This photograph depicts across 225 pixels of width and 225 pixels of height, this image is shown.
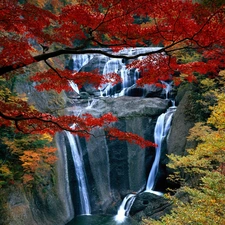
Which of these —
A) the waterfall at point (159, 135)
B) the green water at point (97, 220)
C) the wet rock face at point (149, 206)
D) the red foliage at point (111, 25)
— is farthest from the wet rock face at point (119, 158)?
the red foliage at point (111, 25)

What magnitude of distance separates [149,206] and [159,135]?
416 cm

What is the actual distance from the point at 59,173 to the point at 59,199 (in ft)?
3.81

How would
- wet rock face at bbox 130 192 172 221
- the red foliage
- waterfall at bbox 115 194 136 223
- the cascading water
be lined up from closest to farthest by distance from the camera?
the red foliage
wet rock face at bbox 130 192 172 221
waterfall at bbox 115 194 136 223
the cascading water

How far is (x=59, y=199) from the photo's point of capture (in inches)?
385

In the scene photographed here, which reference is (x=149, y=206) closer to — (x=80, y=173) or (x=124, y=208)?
(x=124, y=208)

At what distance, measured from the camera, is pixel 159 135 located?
41.3ft

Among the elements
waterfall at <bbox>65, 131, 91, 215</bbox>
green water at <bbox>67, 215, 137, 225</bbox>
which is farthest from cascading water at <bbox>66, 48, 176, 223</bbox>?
green water at <bbox>67, 215, 137, 225</bbox>

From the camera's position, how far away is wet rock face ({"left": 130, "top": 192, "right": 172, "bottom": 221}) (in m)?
9.00

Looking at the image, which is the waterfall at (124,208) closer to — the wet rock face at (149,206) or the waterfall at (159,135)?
the wet rock face at (149,206)

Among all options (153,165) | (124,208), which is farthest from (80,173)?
(153,165)

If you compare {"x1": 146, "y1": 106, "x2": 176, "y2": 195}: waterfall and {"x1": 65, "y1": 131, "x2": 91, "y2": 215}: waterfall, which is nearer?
{"x1": 65, "y1": 131, "x2": 91, "y2": 215}: waterfall

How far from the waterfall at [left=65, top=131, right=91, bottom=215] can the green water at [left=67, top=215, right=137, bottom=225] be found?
45 cm

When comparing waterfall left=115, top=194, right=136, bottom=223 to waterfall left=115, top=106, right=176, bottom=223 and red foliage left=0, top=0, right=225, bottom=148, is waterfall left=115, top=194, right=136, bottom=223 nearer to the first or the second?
waterfall left=115, top=106, right=176, bottom=223

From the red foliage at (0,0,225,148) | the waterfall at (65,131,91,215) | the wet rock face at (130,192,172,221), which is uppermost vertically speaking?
the red foliage at (0,0,225,148)
